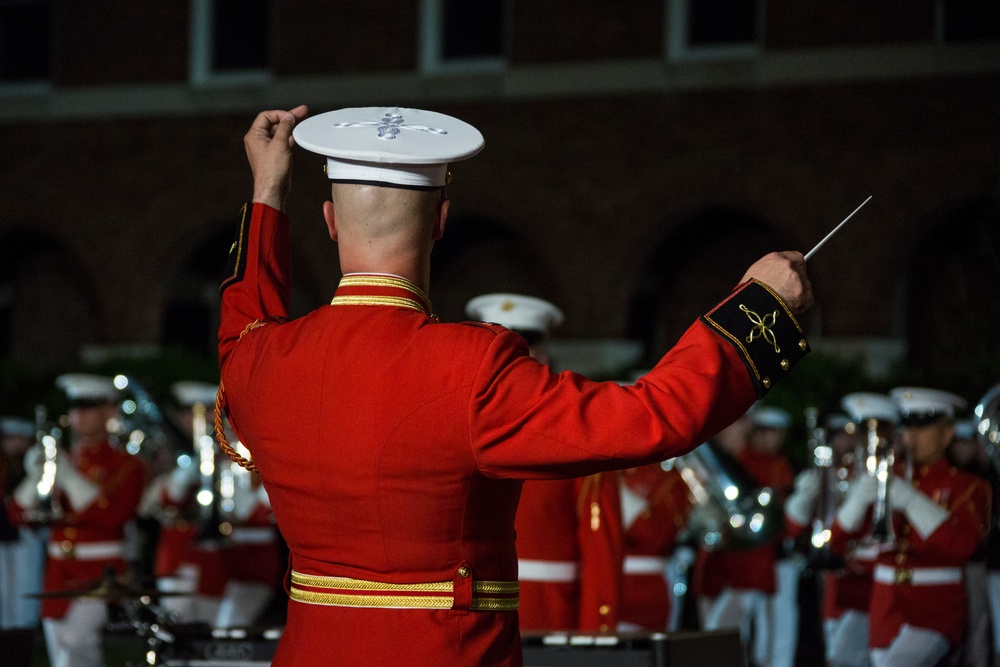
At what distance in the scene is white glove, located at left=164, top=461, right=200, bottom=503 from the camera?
10.1 m

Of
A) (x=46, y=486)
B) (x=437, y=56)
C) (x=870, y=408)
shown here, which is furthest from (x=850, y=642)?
(x=437, y=56)

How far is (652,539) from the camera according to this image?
29.3 feet

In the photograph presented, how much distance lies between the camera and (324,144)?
8.29ft

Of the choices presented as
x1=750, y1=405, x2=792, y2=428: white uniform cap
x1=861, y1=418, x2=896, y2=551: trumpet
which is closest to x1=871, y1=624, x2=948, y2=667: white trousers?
x1=861, y1=418, x2=896, y2=551: trumpet

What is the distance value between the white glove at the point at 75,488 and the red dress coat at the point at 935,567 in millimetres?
4539

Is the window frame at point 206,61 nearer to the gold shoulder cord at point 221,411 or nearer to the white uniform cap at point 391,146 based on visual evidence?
the gold shoulder cord at point 221,411

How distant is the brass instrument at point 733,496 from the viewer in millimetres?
9000

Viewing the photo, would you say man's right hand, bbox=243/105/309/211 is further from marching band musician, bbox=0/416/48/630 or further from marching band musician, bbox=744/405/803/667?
marching band musician, bbox=0/416/48/630

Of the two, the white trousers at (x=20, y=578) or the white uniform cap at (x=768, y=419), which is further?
the white trousers at (x=20, y=578)

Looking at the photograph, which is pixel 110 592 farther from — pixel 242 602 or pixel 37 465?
pixel 242 602

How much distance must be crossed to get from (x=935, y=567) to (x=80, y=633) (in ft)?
15.2

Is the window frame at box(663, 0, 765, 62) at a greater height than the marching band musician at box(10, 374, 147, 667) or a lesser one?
greater

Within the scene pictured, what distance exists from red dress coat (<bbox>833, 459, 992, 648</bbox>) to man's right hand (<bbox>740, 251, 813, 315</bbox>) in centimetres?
509

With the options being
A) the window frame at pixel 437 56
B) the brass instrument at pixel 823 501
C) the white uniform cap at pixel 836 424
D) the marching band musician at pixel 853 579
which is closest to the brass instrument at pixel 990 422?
the marching band musician at pixel 853 579
